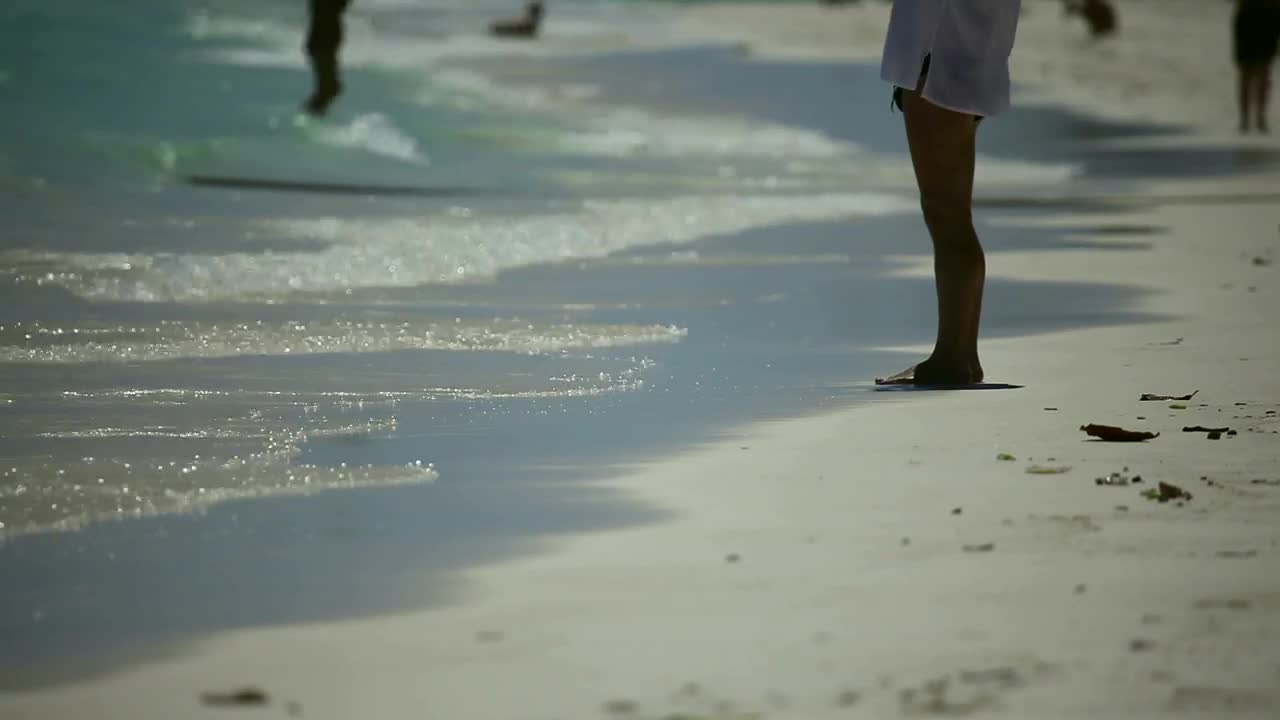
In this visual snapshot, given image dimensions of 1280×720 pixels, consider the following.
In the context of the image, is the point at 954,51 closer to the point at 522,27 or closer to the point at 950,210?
the point at 950,210

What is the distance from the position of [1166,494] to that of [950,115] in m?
2.16

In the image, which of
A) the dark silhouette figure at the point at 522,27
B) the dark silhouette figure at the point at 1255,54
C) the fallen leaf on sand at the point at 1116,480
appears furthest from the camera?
the dark silhouette figure at the point at 522,27

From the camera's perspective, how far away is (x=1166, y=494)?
449cm

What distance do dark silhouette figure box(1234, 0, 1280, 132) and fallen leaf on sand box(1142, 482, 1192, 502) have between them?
56.6 feet

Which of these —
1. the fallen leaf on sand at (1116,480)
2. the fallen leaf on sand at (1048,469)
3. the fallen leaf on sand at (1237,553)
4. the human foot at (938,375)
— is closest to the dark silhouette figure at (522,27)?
the human foot at (938,375)

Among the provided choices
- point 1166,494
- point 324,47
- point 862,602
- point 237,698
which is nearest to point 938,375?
point 1166,494

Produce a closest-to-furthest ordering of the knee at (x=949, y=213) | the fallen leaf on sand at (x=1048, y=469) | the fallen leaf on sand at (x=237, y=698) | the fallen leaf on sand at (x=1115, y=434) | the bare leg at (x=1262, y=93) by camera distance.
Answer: the fallen leaf on sand at (x=237, y=698)
the fallen leaf on sand at (x=1048, y=469)
the fallen leaf on sand at (x=1115, y=434)
the knee at (x=949, y=213)
the bare leg at (x=1262, y=93)

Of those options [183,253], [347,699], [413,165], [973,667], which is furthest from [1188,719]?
[413,165]

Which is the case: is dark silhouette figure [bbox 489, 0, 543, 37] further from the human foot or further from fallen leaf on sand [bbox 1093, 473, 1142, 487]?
fallen leaf on sand [bbox 1093, 473, 1142, 487]

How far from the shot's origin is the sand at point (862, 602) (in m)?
3.20

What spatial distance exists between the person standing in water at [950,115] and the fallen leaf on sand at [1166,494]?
1.77m

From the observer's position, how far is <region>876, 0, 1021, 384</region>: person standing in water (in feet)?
20.6

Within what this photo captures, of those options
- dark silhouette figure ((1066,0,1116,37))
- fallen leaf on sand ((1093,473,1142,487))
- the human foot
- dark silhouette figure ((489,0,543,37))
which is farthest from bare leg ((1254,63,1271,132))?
dark silhouette figure ((489,0,543,37))

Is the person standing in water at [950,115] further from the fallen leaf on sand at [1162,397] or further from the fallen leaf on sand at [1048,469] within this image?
the fallen leaf on sand at [1048,469]
